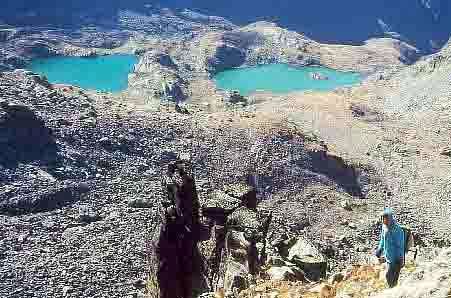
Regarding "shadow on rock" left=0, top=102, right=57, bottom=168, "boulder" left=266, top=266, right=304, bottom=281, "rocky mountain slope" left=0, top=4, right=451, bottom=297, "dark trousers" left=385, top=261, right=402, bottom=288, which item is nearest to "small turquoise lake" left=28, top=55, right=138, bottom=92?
"rocky mountain slope" left=0, top=4, right=451, bottom=297

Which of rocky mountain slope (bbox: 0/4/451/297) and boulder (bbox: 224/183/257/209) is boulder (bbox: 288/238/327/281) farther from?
boulder (bbox: 224/183/257/209)

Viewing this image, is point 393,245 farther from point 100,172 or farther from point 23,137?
point 23,137

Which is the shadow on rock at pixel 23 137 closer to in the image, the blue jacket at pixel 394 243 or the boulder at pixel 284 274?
the boulder at pixel 284 274

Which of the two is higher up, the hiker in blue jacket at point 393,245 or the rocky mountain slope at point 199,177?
the hiker in blue jacket at point 393,245

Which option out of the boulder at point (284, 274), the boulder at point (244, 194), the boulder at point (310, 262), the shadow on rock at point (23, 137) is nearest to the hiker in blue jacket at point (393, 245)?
the boulder at point (284, 274)

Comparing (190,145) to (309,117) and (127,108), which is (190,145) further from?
(309,117)

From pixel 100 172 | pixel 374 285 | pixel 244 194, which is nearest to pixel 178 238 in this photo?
pixel 244 194
